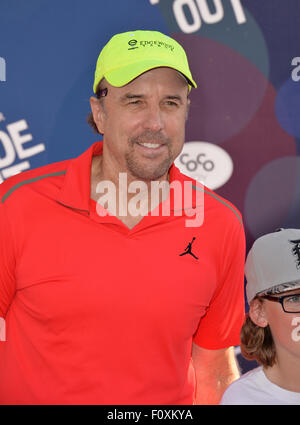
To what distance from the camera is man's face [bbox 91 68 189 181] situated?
1493 millimetres

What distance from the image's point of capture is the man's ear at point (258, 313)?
1.51m

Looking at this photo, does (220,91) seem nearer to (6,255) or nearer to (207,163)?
(207,163)

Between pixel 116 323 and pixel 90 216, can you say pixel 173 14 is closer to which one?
pixel 90 216

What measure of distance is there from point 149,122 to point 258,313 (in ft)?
2.07

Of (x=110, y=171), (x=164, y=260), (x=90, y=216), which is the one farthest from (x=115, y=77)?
(x=164, y=260)

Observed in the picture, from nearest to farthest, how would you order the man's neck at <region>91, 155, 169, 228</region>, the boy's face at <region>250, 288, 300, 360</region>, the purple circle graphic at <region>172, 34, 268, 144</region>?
1. the boy's face at <region>250, 288, 300, 360</region>
2. the man's neck at <region>91, 155, 169, 228</region>
3. the purple circle graphic at <region>172, 34, 268, 144</region>

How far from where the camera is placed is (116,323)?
1452mm

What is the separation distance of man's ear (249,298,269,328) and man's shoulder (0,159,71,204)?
70 cm

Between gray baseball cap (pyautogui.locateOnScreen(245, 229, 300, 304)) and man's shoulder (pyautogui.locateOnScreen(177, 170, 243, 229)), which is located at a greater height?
man's shoulder (pyautogui.locateOnScreen(177, 170, 243, 229))

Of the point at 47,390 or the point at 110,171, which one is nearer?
the point at 47,390

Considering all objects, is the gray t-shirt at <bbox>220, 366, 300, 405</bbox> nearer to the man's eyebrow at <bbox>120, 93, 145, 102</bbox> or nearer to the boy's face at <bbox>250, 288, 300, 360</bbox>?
Result: the boy's face at <bbox>250, 288, 300, 360</bbox>

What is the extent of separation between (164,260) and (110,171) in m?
0.32

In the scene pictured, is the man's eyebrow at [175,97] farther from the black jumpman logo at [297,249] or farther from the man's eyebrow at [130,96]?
the black jumpman logo at [297,249]

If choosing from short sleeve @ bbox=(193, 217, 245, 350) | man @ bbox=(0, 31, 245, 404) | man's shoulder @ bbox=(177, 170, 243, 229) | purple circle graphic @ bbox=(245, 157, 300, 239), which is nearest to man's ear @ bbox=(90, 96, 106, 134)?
man @ bbox=(0, 31, 245, 404)
